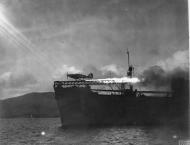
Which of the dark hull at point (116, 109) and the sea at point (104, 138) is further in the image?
the dark hull at point (116, 109)

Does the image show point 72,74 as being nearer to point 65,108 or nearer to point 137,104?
point 65,108

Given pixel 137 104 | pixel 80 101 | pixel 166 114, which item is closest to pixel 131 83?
pixel 137 104

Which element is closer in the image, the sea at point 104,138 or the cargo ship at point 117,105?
the sea at point 104,138

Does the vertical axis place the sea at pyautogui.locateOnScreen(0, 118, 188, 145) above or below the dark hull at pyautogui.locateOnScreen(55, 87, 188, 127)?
below

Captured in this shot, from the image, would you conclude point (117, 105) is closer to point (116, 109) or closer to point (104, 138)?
point (116, 109)

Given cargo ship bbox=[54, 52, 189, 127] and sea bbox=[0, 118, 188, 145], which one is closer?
sea bbox=[0, 118, 188, 145]

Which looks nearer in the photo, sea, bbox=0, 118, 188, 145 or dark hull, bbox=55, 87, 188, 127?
sea, bbox=0, 118, 188, 145

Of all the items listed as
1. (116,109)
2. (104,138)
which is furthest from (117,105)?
(104,138)

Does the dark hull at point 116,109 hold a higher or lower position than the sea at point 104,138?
higher
